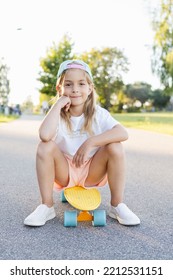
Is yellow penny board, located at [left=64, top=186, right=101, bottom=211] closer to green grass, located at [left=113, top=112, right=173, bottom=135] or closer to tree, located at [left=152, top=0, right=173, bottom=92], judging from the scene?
green grass, located at [left=113, top=112, right=173, bottom=135]

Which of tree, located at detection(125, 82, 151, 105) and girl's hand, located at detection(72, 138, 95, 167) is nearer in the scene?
girl's hand, located at detection(72, 138, 95, 167)

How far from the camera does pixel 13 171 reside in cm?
517

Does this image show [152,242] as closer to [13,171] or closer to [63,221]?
[63,221]

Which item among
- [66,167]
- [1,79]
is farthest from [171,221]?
[1,79]

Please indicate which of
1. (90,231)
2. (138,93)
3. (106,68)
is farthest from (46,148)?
(138,93)

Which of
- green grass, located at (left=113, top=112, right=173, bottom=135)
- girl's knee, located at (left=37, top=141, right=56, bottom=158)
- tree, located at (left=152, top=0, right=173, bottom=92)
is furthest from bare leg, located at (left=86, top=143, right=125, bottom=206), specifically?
tree, located at (left=152, top=0, right=173, bottom=92)

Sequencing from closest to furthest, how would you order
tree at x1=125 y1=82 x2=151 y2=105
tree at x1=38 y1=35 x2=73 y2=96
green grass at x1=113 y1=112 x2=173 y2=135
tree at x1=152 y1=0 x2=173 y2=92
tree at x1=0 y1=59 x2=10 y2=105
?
green grass at x1=113 y1=112 x2=173 y2=135 < tree at x1=152 y1=0 x2=173 y2=92 < tree at x1=38 y1=35 x2=73 y2=96 < tree at x1=0 y1=59 x2=10 y2=105 < tree at x1=125 y1=82 x2=151 y2=105

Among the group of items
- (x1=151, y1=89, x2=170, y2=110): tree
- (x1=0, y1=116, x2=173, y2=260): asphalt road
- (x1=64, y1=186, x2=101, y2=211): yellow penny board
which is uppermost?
(x1=64, y1=186, x2=101, y2=211): yellow penny board

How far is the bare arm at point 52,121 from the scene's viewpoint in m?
2.75

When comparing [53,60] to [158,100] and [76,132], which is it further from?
[158,100]

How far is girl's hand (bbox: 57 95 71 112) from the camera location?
287cm

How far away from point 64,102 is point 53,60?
1376 inches

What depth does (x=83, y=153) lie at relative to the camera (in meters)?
2.84

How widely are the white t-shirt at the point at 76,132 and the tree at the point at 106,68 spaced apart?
45.2m
